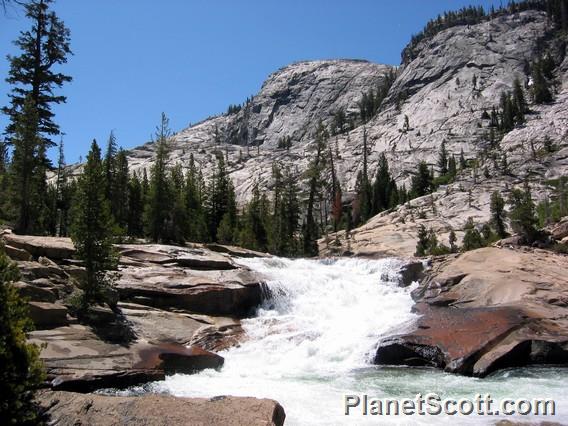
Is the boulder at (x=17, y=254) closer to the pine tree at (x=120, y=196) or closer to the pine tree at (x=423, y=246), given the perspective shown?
the pine tree at (x=423, y=246)

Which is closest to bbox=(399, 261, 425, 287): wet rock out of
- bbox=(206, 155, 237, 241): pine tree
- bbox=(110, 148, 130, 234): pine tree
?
bbox=(110, 148, 130, 234): pine tree

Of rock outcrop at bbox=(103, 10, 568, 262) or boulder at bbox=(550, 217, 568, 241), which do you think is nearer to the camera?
boulder at bbox=(550, 217, 568, 241)

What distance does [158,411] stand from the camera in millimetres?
8523

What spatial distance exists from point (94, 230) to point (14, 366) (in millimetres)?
12071

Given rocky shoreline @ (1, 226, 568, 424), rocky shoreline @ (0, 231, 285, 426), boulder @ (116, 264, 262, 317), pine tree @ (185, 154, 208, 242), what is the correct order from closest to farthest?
1. rocky shoreline @ (0, 231, 285, 426)
2. rocky shoreline @ (1, 226, 568, 424)
3. boulder @ (116, 264, 262, 317)
4. pine tree @ (185, 154, 208, 242)

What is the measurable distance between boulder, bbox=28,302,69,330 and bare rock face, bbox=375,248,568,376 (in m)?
11.9

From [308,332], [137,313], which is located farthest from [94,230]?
[308,332]

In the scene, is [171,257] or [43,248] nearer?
[43,248]

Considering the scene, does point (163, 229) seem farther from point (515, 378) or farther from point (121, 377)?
point (515, 378)

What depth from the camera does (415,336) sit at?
722 inches

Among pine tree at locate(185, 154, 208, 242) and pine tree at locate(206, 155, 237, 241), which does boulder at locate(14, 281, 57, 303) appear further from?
pine tree at locate(206, 155, 237, 241)

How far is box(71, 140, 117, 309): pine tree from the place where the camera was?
60.3 ft

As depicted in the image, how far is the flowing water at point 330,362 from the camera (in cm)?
1283

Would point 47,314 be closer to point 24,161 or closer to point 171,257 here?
point 171,257
